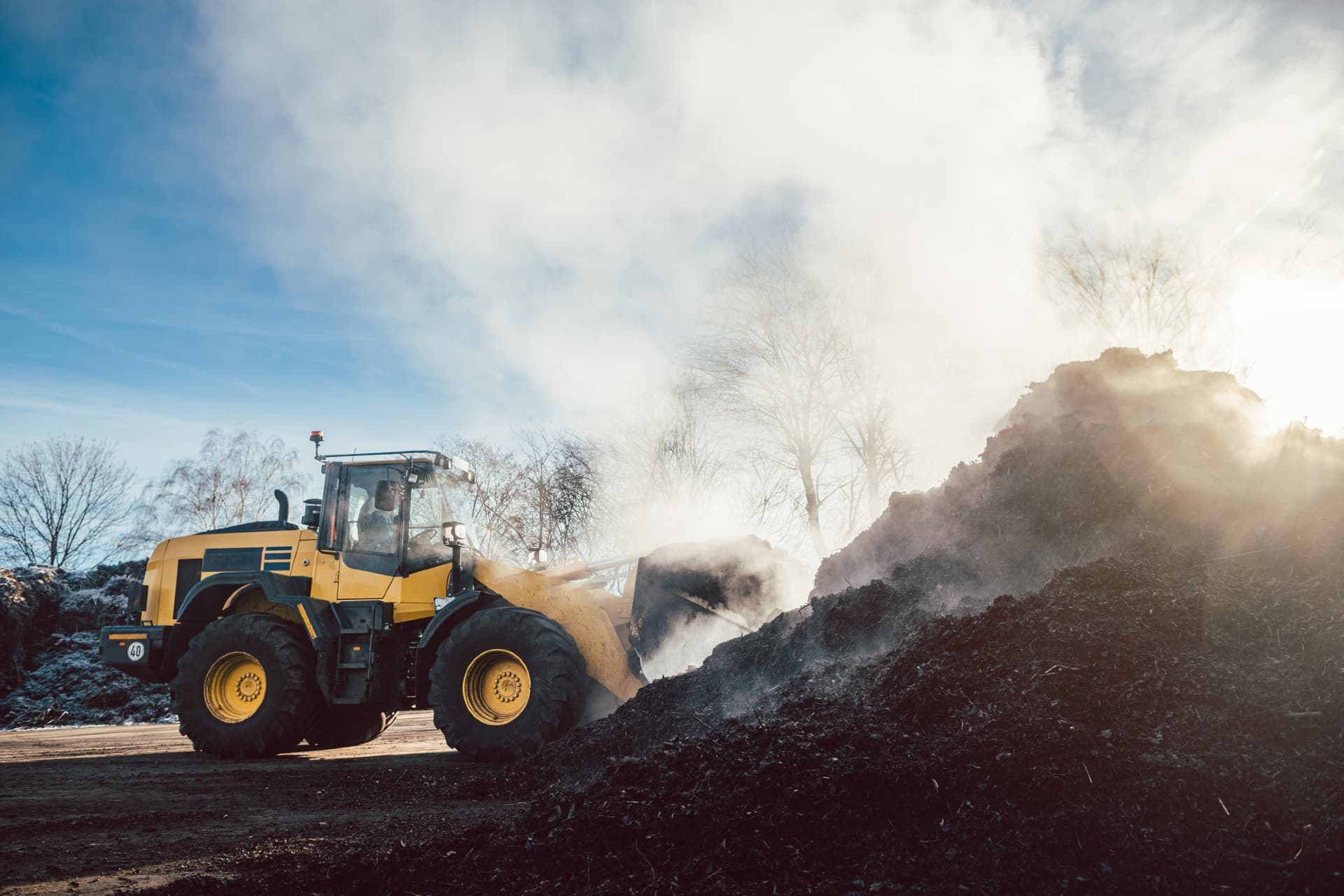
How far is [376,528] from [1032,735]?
21.3 ft

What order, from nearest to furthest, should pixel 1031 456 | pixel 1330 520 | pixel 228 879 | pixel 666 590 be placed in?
1. pixel 228 879
2. pixel 1330 520
3. pixel 1031 456
4. pixel 666 590

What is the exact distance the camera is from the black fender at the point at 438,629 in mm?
7344

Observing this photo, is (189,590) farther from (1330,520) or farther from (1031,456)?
(1330,520)

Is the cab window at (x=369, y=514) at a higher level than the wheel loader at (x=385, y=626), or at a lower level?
higher

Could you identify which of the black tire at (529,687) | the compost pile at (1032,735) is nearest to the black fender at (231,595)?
the black tire at (529,687)

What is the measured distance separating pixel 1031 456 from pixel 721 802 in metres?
4.65

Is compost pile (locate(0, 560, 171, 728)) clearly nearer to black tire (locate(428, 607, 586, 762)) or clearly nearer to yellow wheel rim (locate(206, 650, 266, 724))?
yellow wheel rim (locate(206, 650, 266, 724))

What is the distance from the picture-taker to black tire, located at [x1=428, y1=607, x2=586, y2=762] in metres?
6.78

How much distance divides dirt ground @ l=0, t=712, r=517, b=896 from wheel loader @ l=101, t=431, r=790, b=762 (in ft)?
1.61

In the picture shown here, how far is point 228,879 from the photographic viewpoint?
3400 mm

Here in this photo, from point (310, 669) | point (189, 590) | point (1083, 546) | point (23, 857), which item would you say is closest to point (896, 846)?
point (1083, 546)

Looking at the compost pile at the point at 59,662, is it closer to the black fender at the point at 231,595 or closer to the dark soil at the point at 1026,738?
the black fender at the point at 231,595

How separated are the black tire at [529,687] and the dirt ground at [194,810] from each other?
0.92ft

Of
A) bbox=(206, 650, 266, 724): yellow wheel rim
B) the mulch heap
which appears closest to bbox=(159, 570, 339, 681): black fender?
bbox=(206, 650, 266, 724): yellow wheel rim
